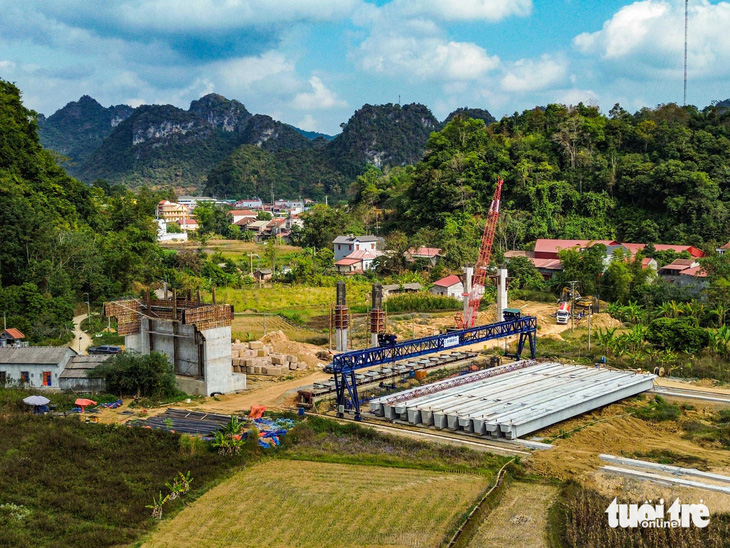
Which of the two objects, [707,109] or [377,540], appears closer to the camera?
[377,540]

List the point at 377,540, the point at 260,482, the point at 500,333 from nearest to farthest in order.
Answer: the point at 377,540 → the point at 260,482 → the point at 500,333

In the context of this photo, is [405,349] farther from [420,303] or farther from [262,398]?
[420,303]

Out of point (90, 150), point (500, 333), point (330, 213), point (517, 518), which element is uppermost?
point (90, 150)

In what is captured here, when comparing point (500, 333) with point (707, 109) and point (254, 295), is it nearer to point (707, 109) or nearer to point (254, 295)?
point (254, 295)

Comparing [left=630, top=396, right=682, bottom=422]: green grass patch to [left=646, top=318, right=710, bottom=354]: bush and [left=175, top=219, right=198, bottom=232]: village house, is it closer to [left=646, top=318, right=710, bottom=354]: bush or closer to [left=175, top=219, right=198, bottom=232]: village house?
[left=646, top=318, right=710, bottom=354]: bush

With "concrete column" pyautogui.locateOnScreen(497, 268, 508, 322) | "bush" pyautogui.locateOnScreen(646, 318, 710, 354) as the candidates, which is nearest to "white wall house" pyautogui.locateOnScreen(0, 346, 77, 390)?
"concrete column" pyautogui.locateOnScreen(497, 268, 508, 322)

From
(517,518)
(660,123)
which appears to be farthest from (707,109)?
(517,518)

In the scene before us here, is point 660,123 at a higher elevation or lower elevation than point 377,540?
higher
